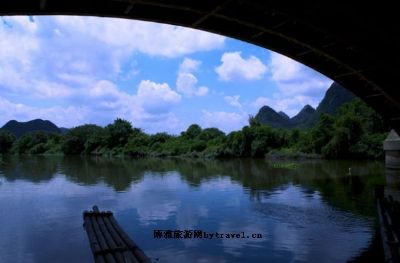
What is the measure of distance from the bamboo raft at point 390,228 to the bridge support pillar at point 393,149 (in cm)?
2369

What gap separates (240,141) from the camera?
10331 cm

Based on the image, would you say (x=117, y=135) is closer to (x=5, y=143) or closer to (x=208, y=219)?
(x=5, y=143)

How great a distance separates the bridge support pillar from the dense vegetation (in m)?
26.6

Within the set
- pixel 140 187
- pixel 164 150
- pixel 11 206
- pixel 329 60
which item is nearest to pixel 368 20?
pixel 329 60

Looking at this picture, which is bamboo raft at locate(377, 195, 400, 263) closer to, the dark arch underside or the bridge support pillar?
the dark arch underside

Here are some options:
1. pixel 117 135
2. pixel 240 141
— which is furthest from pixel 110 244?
pixel 117 135

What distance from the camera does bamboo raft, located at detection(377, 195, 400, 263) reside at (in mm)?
12640

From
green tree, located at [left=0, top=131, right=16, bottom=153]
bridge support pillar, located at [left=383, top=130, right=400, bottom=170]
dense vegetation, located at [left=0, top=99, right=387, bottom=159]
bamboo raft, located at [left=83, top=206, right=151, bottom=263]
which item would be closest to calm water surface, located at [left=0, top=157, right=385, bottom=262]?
bamboo raft, located at [left=83, top=206, right=151, bottom=263]

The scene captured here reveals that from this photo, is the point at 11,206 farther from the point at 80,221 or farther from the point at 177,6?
the point at 177,6

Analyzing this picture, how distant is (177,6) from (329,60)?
28.4ft

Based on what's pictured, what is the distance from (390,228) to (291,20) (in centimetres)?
840

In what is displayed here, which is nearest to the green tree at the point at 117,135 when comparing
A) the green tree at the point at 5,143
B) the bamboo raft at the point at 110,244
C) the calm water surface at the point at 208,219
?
the green tree at the point at 5,143

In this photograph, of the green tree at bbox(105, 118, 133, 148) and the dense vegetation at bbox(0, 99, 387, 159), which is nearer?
the dense vegetation at bbox(0, 99, 387, 159)

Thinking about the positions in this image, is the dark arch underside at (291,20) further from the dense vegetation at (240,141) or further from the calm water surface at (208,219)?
the dense vegetation at (240,141)
